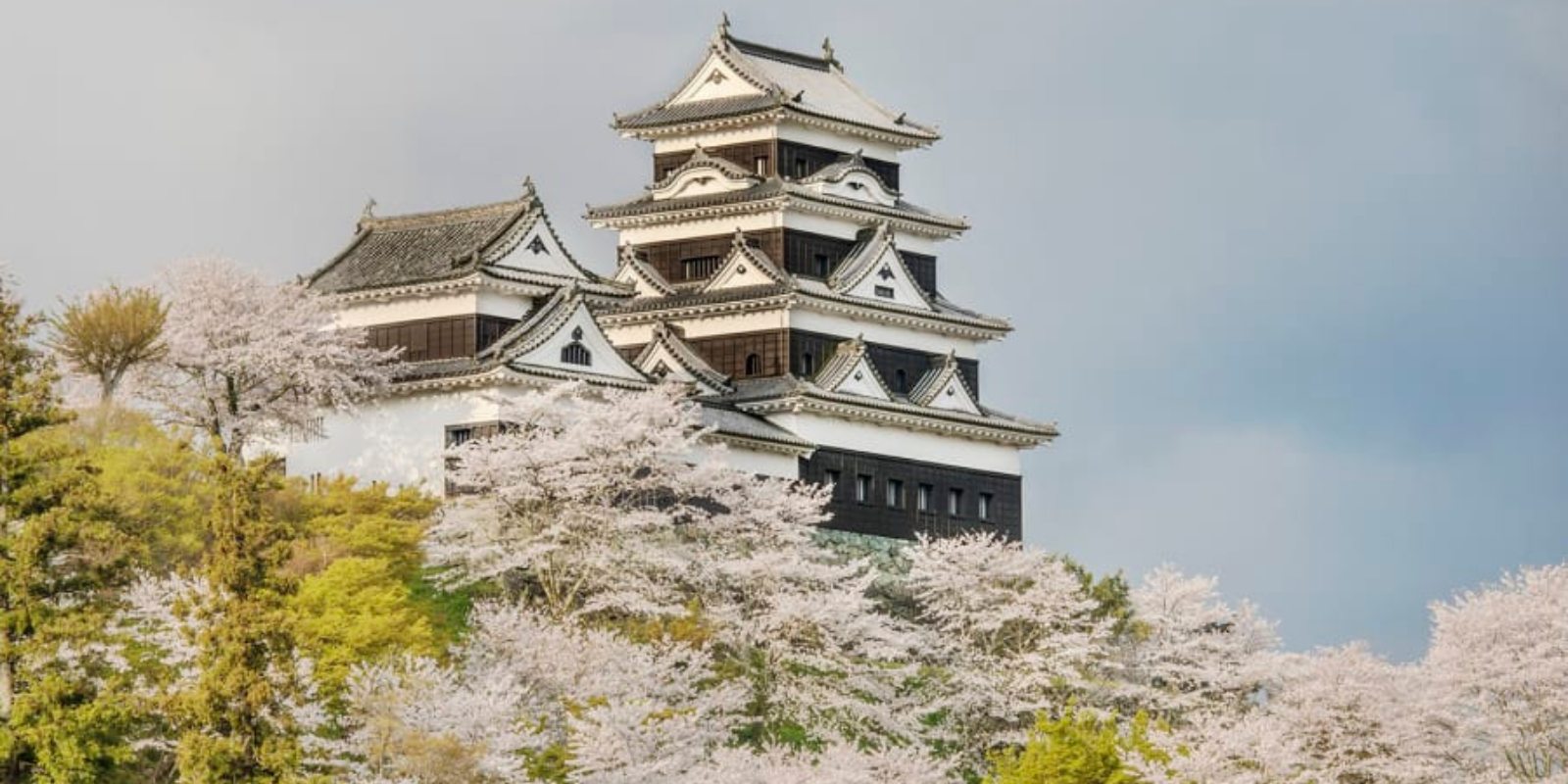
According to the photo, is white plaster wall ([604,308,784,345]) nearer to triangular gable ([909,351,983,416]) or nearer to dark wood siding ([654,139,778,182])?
triangular gable ([909,351,983,416])

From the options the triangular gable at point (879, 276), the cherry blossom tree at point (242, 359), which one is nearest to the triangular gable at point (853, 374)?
the triangular gable at point (879, 276)

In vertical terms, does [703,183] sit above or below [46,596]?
above

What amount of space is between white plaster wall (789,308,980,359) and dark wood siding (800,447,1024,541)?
3.06m

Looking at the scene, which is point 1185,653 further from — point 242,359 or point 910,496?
point 242,359

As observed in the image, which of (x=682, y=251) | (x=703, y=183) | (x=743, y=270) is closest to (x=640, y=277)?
(x=682, y=251)

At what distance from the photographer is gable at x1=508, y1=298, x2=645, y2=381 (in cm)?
6153

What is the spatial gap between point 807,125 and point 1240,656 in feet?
49.3

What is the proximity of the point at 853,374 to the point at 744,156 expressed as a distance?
682 centimetres

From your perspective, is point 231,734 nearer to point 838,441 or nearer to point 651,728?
point 651,728

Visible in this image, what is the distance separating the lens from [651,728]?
5047 cm

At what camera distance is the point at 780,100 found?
235 feet

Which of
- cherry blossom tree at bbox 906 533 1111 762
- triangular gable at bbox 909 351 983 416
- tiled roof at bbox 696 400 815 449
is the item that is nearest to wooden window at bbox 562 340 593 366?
tiled roof at bbox 696 400 815 449

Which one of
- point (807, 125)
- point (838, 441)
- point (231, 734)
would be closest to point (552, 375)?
point (838, 441)

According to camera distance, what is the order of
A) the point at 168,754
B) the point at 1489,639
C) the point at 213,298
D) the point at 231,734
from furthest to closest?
the point at 1489,639, the point at 213,298, the point at 168,754, the point at 231,734
